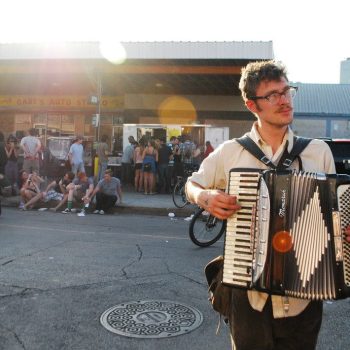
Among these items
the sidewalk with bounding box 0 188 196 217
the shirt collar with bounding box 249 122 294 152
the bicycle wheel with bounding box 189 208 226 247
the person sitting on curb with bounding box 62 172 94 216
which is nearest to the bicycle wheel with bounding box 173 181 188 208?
the sidewalk with bounding box 0 188 196 217

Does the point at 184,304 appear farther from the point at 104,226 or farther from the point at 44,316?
the point at 104,226

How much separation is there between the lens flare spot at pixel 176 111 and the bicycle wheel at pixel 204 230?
1601 cm

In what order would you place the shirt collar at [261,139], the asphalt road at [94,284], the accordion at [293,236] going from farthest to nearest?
1. the asphalt road at [94,284]
2. the shirt collar at [261,139]
3. the accordion at [293,236]

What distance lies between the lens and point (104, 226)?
925 centimetres

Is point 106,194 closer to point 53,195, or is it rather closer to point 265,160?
point 53,195

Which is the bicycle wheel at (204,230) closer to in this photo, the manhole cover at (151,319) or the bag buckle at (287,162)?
the manhole cover at (151,319)

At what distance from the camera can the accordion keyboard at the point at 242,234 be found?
6.62 feet

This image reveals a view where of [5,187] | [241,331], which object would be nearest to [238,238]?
[241,331]

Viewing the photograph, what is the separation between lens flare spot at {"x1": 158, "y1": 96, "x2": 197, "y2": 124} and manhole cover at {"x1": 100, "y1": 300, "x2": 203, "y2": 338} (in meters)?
19.1

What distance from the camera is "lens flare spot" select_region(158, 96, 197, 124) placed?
23.1m

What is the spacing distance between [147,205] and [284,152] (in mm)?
9909

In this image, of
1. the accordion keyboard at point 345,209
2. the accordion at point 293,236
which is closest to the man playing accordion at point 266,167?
the accordion at point 293,236

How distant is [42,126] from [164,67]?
443 inches

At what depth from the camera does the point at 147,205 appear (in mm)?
12016
